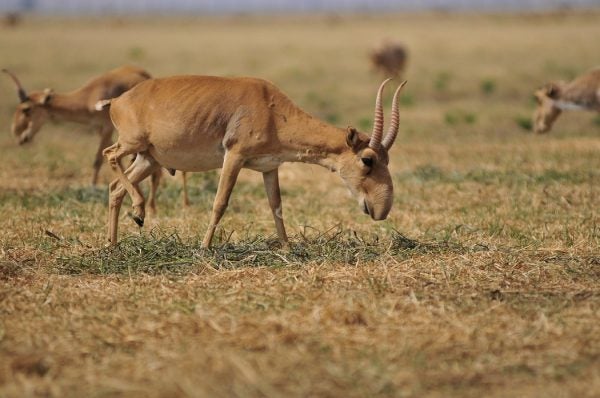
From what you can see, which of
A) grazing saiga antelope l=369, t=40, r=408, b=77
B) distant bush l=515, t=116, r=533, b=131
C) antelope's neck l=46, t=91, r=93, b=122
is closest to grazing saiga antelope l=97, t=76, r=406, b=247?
antelope's neck l=46, t=91, r=93, b=122

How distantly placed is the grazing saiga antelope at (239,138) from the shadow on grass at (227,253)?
0.28 m

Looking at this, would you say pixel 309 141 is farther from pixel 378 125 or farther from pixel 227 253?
pixel 227 253

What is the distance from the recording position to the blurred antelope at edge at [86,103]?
49.4 ft

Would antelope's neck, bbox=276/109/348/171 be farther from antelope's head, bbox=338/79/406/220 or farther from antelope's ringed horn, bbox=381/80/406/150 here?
antelope's ringed horn, bbox=381/80/406/150

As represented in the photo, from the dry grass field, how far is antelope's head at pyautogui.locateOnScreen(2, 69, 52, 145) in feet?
1.98

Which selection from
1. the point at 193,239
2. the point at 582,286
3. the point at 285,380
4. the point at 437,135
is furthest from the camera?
the point at 437,135

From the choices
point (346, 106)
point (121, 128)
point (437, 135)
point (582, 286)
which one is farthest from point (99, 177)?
point (346, 106)

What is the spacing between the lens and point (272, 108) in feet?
32.0

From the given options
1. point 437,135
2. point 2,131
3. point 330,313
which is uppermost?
point 330,313

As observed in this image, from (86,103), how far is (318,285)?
8008mm

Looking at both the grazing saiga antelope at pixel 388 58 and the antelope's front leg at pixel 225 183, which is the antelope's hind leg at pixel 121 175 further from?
the grazing saiga antelope at pixel 388 58

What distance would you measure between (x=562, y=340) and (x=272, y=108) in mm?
4007

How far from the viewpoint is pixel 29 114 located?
52.2 ft

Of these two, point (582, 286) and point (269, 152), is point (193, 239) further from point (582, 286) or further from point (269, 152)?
point (582, 286)
